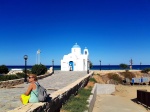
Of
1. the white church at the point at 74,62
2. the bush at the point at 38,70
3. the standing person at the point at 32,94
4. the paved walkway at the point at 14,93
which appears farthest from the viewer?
the white church at the point at 74,62

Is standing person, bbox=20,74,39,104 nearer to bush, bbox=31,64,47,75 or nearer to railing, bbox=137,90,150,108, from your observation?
railing, bbox=137,90,150,108

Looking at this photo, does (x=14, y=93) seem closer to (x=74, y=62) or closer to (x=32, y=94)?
(x=32, y=94)


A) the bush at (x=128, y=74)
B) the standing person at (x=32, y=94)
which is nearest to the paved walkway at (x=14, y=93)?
the standing person at (x=32, y=94)

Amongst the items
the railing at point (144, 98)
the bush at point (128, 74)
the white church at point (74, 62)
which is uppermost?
the white church at point (74, 62)

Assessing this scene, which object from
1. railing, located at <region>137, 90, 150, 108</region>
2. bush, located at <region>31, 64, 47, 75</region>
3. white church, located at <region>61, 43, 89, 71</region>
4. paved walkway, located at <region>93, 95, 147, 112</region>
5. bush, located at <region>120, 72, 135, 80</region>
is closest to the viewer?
paved walkway, located at <region>93, 95, 147, 112</region>

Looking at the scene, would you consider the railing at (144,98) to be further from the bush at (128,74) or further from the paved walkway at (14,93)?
the bush at (128,74)

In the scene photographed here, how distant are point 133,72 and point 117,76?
761 cm

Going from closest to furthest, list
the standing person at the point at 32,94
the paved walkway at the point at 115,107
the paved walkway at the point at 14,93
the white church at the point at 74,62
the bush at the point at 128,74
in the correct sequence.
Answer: the standing person at the point at 32,94 → the paved walkway at the point at 14,93 → the paved walkway at the point at 115,107 → the white church at the point at 74,62 → the bush at the point at 128,74

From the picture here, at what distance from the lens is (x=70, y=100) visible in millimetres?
12742

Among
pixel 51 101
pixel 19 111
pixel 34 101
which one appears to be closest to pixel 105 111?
pixel 51 101

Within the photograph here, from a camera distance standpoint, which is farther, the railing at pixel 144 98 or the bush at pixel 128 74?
the bush at pixel 128 74

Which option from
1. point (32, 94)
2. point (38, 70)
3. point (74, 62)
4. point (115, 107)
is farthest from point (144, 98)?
point (74, 62)

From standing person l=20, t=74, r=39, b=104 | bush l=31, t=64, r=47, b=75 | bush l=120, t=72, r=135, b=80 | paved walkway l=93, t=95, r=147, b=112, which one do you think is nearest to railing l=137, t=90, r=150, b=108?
paved walkway l=93, t=95, r=147, b=112

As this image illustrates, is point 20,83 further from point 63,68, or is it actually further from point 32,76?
point 63,68
